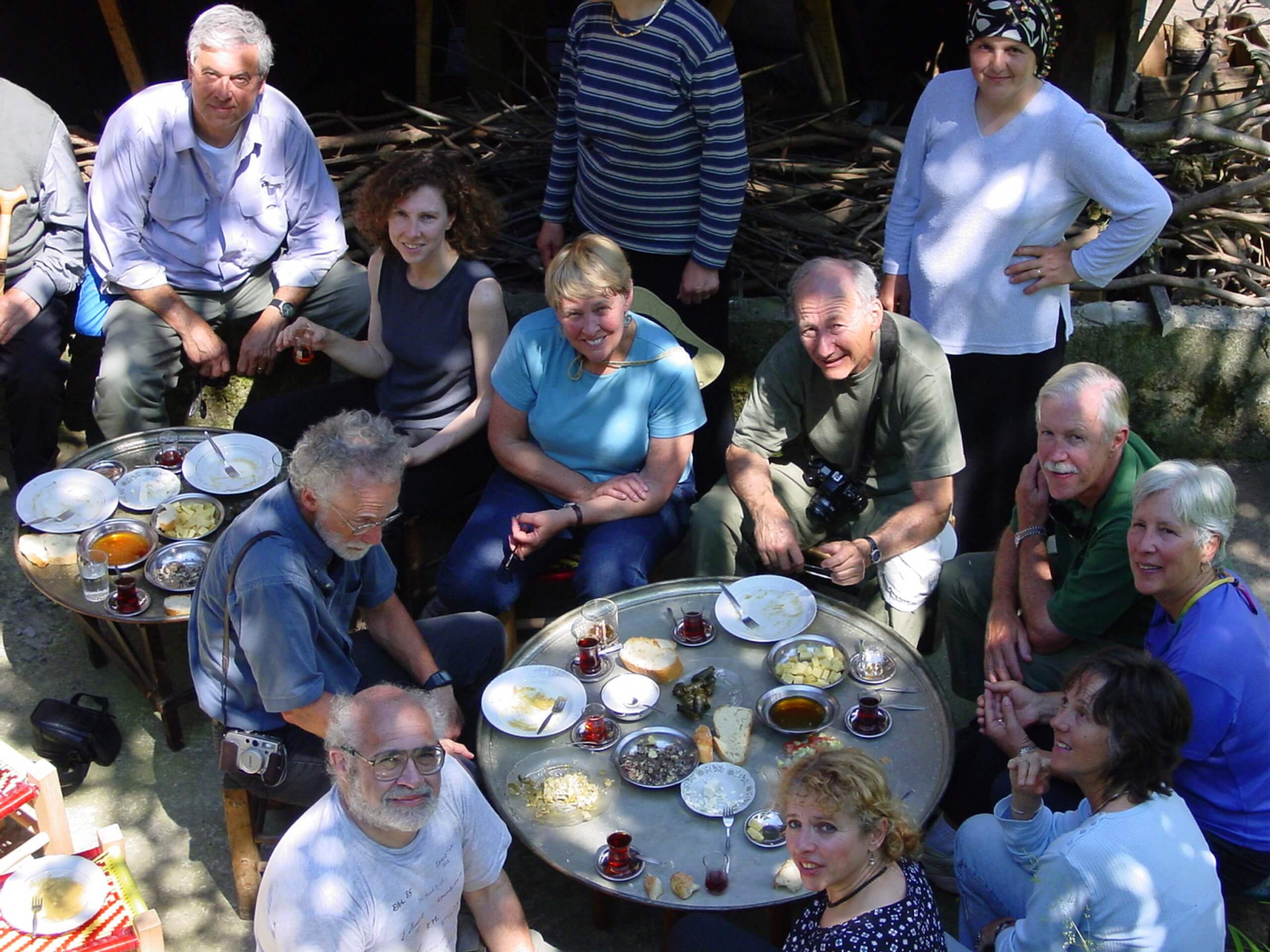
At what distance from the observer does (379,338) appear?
16.3 feet

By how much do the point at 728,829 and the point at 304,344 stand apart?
2.62 meters

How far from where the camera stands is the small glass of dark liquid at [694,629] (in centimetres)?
391

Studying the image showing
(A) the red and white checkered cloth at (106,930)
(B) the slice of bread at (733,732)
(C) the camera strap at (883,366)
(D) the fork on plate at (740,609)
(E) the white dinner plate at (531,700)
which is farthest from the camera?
(C) the camera strap at (883,366)

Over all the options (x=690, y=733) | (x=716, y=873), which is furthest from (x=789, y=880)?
(x=690, y=733)

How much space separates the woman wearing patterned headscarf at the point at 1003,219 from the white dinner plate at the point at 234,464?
2.31m

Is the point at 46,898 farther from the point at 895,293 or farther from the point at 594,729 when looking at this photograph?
the point at 895,293

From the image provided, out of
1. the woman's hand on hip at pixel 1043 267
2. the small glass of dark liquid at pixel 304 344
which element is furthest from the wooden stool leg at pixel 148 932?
the woman's hand on hip at pixel 1043 267

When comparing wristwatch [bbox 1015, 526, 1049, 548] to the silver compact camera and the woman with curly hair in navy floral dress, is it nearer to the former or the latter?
the woman with curly hair in navy floral dress

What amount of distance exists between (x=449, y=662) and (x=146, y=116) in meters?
2.57

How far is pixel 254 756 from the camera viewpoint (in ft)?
11.5

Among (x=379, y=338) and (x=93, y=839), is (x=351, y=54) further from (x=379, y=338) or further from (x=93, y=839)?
(x=93, y=839)

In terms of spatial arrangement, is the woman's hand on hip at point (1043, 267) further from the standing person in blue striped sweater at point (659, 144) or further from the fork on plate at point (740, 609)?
the fork on plate at point (740, 609)

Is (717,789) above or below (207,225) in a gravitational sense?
below

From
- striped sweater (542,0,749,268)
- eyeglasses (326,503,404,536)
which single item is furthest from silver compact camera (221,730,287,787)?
striped sweater (542,0,749,268)
